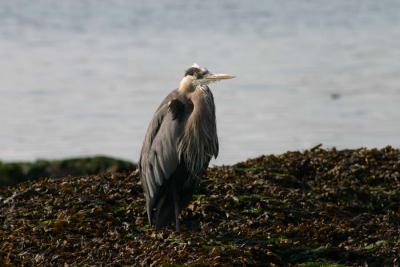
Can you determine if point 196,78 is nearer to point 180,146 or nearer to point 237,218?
point 180,146

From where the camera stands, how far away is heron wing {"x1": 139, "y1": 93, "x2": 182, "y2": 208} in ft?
30.2

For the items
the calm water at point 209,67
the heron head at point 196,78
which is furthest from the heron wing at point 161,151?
the calm water at point 209,67

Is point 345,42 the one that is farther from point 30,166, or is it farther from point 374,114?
point 30,166

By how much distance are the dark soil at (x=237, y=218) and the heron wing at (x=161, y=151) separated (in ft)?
0.93

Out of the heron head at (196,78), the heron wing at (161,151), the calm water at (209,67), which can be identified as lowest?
the heron wing at (161,151)

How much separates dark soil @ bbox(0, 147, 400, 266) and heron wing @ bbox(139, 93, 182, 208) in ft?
0.93

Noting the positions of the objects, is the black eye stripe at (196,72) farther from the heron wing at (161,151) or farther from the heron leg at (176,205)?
the heron leg at (176,205)

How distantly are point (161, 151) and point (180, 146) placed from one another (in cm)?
19

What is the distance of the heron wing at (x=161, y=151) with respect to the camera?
9211 mm

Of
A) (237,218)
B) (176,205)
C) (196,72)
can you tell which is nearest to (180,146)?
(176,205)

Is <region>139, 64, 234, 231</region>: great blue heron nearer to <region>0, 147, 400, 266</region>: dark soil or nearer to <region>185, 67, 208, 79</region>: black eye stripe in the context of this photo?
<region>185, 67, 208, 79</region>: black eye stripe

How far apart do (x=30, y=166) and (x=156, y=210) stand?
563 centimetres

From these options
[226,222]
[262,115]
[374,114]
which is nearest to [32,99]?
[262,115]

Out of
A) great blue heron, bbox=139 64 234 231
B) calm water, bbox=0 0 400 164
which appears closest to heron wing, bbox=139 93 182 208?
great blue heron, bbox=139 64 234 231
